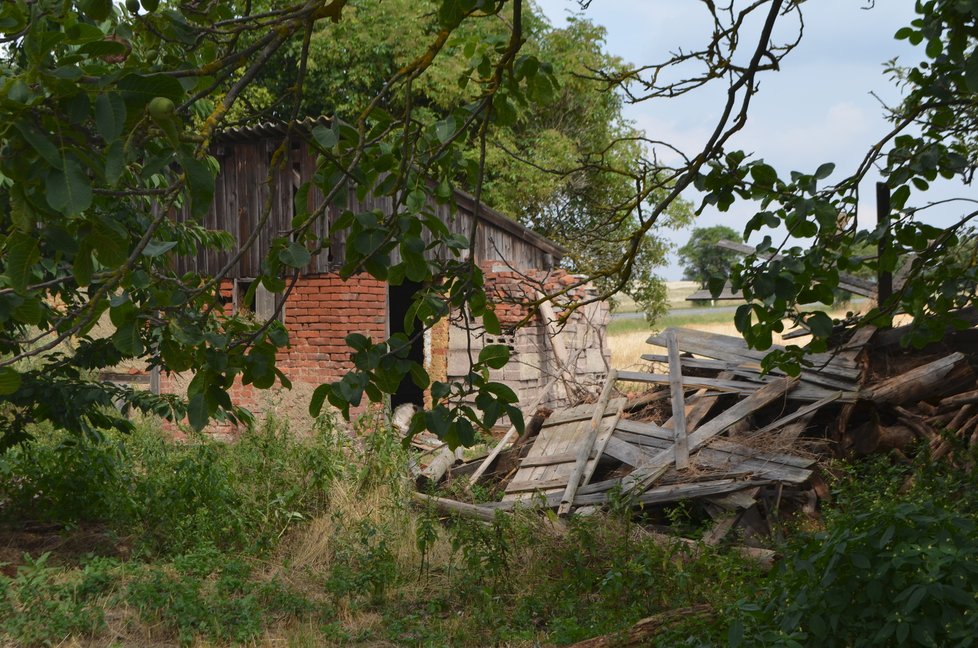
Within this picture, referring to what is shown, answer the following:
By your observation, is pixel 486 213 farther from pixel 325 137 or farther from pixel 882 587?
pixel 325 137

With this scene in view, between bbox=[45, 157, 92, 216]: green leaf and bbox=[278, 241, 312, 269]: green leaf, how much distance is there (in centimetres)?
78

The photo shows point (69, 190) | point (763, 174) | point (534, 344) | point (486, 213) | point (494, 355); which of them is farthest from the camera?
point (534, 344)

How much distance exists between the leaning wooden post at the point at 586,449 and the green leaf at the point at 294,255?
5.30m

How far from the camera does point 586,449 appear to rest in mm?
8180

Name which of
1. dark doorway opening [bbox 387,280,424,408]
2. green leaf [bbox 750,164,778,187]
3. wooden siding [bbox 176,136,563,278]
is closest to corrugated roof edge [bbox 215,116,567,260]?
wooden siding [bbox 176,136,563,278]

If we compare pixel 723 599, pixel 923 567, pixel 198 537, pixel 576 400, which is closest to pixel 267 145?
pixel 576 400

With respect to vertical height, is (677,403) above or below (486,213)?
below

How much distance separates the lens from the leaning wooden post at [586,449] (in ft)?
24.8

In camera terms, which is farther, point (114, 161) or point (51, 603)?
point (51, 603)

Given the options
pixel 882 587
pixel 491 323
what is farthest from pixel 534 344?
pixel 491 323

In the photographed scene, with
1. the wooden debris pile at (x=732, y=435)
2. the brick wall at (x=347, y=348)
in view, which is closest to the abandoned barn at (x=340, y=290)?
the brick wall at (x=347, y=348)

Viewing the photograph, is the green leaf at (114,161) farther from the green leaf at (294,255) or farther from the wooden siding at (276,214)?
the wooden siding at (276,214)

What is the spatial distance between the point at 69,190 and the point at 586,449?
6737 millimetres

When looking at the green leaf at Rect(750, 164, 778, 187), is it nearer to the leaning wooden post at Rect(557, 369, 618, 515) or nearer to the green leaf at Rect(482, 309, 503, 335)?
the green leaf at Rect(482, 309, 503, 335)
